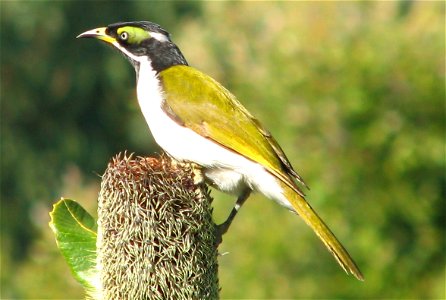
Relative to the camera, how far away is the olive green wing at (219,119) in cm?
682

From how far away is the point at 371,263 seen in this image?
13836mm

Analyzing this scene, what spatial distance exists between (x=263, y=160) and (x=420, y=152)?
7.73 metres

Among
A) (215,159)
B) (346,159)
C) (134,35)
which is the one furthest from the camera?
(346,159)

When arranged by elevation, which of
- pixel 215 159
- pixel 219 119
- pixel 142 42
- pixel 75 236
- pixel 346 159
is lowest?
pixel 346 159

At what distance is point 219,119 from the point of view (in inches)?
276

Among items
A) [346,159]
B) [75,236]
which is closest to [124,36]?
[75,236]

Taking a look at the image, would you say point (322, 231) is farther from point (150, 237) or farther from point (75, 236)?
point (75, 236)

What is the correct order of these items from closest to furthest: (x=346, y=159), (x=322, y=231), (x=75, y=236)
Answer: (x=75, y=236) < (x=322, y=231) < (x=346, y=159)

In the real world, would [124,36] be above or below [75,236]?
above

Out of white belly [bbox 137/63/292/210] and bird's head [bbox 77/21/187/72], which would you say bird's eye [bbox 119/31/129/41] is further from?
white belly [bbox 137/63/292/210]

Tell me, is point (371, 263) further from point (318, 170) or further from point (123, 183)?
point (123, 183)

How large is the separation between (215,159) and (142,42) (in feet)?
3.89

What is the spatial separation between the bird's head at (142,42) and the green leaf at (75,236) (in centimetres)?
162

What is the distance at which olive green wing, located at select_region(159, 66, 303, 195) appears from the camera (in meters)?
6.82
